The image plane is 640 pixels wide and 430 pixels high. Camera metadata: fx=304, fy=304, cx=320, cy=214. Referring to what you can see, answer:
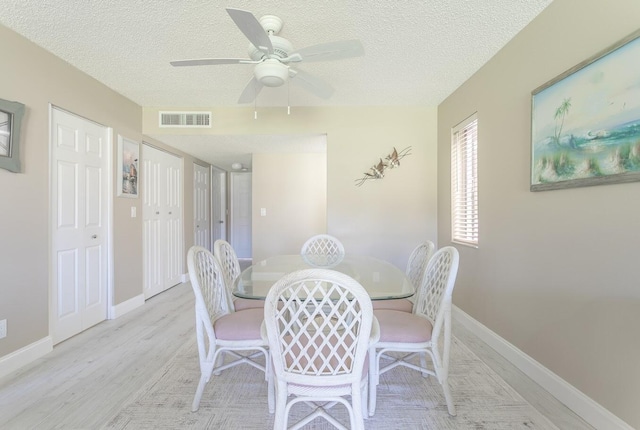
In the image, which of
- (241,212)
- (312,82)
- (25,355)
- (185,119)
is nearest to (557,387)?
(312,82)

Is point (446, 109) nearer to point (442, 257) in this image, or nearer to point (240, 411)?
point (442, 257)

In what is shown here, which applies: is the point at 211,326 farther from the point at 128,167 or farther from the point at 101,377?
the point at 128,167

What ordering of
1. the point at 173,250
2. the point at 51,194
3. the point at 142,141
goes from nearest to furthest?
the point at 51,194
the point at 142,141
the point at 173,250

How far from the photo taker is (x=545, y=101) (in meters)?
1.85

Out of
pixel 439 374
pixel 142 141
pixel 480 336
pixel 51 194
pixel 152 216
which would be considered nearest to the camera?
pixel 439 374

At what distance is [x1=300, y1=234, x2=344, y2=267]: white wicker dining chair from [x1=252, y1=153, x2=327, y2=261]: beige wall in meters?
1.61

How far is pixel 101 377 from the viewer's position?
2016 mm

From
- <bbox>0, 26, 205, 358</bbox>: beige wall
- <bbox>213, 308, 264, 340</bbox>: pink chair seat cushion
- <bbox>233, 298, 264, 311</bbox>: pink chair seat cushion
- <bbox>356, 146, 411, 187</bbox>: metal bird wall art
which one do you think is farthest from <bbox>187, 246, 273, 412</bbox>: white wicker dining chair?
<bbox>356, 146, 411, 187</bbox>: metal bird wall art

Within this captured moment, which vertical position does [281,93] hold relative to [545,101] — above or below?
above

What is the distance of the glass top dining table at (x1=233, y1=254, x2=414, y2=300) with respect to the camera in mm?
1669

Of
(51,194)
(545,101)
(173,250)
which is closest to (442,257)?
(545,101)

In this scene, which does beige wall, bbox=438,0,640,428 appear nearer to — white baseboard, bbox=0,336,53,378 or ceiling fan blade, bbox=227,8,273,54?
ceiling fan blade, bbox=227,8,273,54

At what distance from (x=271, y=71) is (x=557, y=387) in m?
2.48

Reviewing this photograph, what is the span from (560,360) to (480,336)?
2.84 ft
